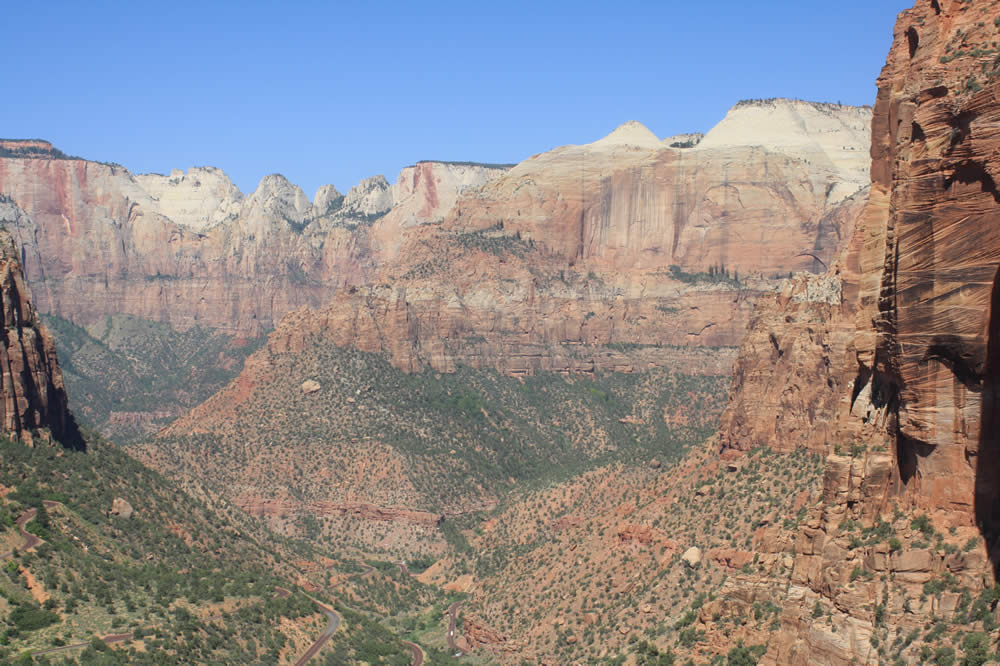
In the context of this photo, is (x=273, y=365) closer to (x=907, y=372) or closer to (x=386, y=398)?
(x=386, y=398)

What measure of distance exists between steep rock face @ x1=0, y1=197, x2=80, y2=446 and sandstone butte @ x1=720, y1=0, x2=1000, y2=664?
217ft

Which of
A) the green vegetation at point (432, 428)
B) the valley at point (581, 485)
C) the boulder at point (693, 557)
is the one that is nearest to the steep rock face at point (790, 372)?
→ the valley at point (581, 485)

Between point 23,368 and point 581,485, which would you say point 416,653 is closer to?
point 581,485

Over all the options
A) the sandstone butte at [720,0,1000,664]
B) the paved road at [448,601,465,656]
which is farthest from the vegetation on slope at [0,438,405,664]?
the sandstone butte at [720,0,1000,664]

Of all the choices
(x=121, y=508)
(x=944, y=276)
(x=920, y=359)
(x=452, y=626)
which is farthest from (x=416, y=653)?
(x=944, y=276)

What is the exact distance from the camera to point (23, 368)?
91.2 meters

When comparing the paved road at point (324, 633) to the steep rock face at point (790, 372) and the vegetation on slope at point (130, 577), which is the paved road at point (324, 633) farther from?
the steep rock face at point (790, 372)

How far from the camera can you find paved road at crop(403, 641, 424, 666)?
96.4 metres

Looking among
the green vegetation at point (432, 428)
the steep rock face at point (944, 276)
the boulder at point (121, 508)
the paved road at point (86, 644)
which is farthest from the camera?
the green vegetation at point (432, 428)

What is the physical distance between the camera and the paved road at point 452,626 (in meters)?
102

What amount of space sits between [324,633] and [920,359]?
65579 mm

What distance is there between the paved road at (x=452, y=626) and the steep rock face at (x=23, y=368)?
114 ft

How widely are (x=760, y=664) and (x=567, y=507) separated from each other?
3356 inches

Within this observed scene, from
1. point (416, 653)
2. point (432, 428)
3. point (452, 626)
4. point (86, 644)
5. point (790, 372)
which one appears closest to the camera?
point (86, 644)
